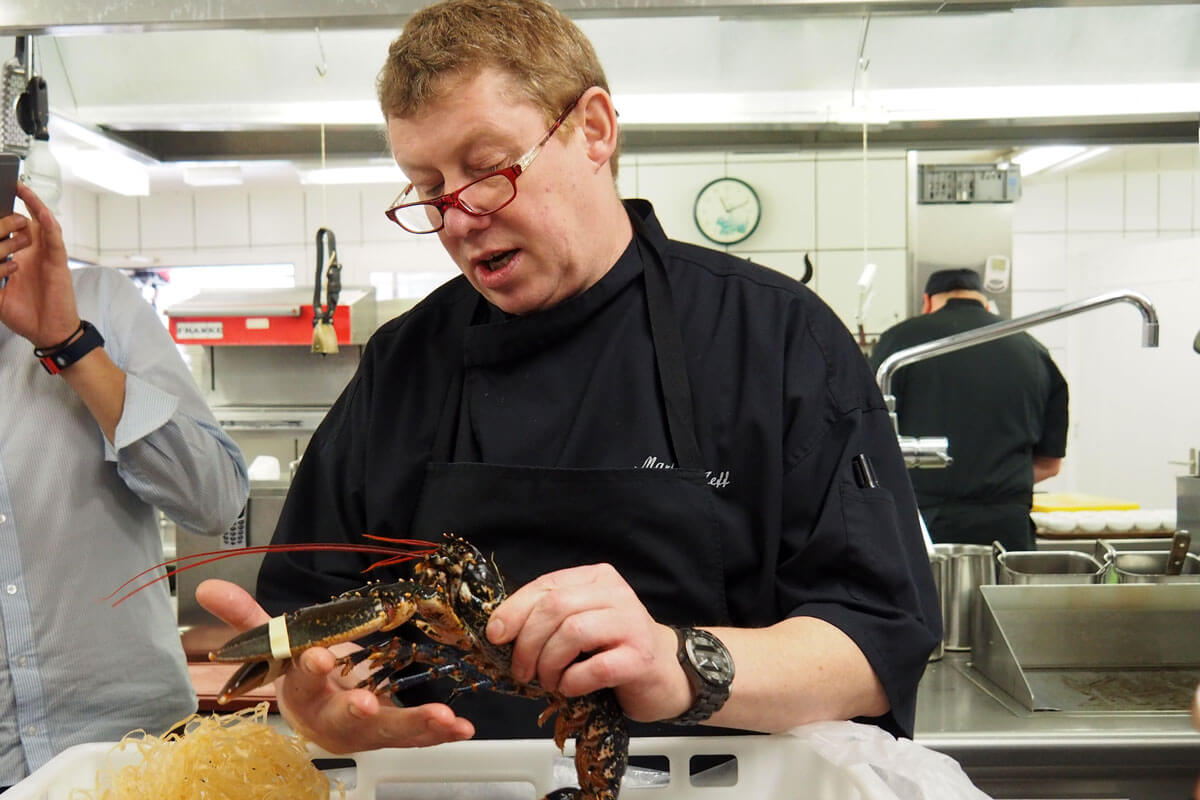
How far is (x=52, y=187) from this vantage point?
7.49ft

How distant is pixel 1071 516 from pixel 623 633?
3.38m

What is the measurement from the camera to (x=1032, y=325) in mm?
2125

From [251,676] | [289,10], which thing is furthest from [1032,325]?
[251,676]

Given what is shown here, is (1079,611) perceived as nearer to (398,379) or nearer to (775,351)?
(775,351)

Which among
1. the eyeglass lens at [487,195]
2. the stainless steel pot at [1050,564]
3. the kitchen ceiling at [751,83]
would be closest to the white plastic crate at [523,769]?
the eyeglass lens at [487,195]

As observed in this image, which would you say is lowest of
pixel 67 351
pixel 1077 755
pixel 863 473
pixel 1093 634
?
pixel 1077 755

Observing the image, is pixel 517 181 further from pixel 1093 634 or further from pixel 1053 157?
pixel 1053 157

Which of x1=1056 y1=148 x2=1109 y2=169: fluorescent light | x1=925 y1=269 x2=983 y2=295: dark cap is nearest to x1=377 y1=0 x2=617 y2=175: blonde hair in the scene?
x1=925 y1=269 x2=983 y2=295: dark cap

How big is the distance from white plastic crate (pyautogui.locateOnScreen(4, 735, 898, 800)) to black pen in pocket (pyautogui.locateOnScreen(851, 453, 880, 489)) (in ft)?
1.03

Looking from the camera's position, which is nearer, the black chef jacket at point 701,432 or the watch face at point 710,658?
the watch face at point 710,658

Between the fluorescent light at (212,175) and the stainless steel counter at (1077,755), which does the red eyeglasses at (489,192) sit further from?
the fluorescent light at (212,175)

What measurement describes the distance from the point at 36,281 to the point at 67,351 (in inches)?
5.1

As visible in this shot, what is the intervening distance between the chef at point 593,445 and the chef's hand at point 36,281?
1.70 ft

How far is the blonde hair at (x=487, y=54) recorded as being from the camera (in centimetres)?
115
